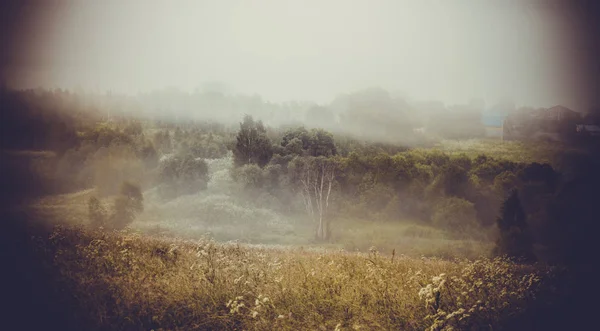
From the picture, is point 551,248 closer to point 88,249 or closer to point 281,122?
point 281,122

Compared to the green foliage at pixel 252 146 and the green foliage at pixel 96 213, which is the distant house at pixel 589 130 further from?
the green foliage at pixel 96 213

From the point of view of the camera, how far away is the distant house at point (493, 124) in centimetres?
1008

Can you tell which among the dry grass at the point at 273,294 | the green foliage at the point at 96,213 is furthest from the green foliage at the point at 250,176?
the dry grass at the point at 273,294

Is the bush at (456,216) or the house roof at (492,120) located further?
the house roof at (492,120)

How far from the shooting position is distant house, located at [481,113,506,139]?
1008 cm

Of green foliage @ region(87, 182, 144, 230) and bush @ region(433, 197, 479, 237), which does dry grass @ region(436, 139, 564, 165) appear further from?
green foliage @ region(87, 182, 144, 230)

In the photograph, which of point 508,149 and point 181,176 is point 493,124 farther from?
point 181,176

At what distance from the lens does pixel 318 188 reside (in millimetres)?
10422

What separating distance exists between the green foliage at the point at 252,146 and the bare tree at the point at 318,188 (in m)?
1.32

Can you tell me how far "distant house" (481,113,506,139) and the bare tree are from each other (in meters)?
4.34

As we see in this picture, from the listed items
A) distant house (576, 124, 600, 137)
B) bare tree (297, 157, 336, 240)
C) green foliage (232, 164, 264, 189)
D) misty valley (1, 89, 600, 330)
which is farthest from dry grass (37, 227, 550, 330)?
distant house (576, 124, 600, 137)

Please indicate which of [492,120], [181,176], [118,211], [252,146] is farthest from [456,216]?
[118,211]

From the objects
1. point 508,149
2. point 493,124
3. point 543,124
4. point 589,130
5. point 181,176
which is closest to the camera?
point 589,130

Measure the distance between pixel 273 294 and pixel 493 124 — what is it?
8.05 m
